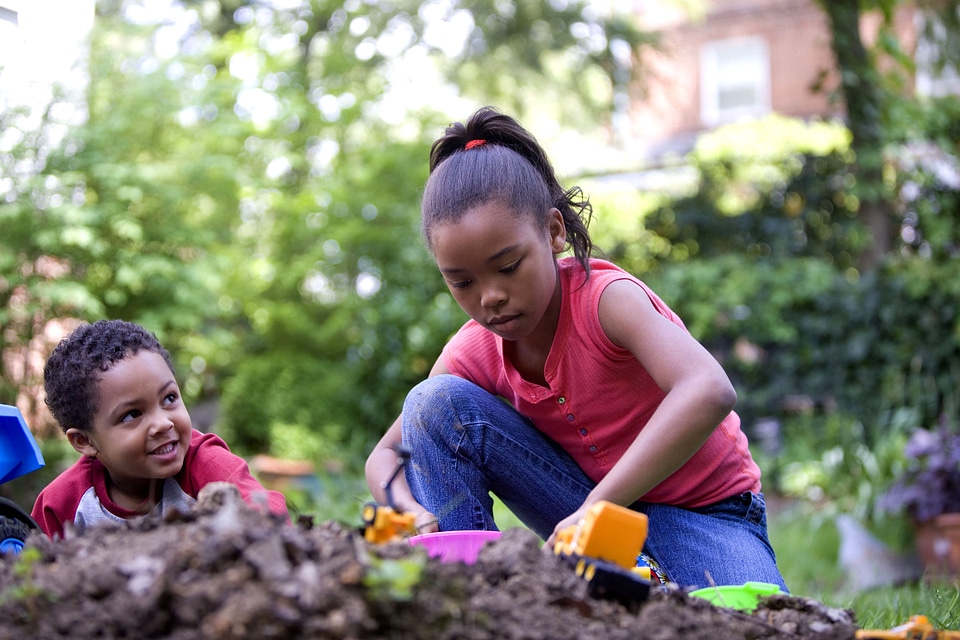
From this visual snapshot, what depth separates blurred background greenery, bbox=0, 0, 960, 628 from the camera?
470 centimetres

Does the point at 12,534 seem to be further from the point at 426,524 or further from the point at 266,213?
the point at 266,213

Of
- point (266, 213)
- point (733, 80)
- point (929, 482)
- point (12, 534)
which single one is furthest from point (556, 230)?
point (733, 80)

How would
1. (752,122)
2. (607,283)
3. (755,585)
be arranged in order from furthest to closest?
(752,122) → (607,283) → (755,585)

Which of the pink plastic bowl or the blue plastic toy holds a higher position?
the blue plastic toy

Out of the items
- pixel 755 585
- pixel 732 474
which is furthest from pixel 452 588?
pixel 732 474

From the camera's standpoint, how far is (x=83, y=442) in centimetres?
198

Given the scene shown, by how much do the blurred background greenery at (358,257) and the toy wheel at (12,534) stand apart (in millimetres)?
2719

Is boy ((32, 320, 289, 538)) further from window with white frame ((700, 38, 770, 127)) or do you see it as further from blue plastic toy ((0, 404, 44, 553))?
window with white frame ((700, 38, 770, 127))

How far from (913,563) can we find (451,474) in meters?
2.79

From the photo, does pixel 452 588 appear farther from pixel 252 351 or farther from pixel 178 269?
pixel 252 351

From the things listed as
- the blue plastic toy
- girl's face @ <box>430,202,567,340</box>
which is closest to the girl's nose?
girl's face @ <box>430,202,567,340</box>

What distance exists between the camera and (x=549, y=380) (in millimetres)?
2059

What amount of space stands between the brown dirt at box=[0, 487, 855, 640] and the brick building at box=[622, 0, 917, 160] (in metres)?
13.1

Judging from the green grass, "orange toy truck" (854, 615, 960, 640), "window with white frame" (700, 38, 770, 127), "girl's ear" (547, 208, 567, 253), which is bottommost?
the green grass
